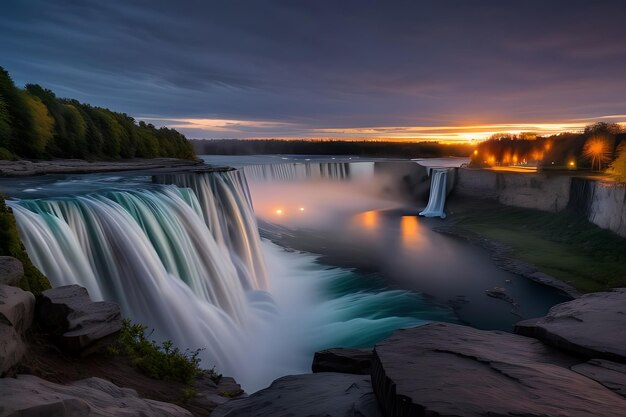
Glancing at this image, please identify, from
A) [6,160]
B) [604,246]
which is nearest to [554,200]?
[604,246]

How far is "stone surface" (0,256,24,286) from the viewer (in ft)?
20.7

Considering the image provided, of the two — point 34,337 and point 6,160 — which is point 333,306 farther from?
point 6,160

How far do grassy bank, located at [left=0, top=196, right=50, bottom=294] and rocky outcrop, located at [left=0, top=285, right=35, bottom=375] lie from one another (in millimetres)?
1301

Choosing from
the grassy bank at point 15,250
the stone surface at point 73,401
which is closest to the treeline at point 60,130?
the grassy bank at point 15,250

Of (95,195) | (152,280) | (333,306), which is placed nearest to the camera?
(152,280)

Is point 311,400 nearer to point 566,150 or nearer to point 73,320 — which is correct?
point 73,320

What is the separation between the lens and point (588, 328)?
8.01 meters

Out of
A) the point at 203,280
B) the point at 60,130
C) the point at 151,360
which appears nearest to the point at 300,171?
the point at 60,130

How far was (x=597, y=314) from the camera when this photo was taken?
29.3ft

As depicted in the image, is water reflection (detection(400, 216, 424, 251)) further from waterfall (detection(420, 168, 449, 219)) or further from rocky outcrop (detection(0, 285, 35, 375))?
rocky outcrop (detection(0, 285, 35, 375))

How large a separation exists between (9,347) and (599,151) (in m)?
69.1

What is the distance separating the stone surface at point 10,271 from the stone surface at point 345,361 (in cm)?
581

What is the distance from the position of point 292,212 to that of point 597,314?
4741 cm

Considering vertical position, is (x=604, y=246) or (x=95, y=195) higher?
(x=95, y=195)
